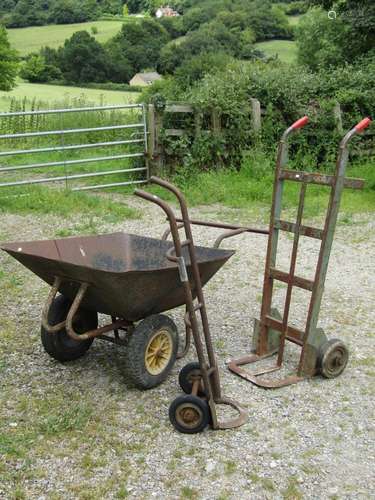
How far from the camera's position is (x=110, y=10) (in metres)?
53.0

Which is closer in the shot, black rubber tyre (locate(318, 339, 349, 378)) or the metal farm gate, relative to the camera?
black rubber tyre (locate(318, 339, 349, 378))

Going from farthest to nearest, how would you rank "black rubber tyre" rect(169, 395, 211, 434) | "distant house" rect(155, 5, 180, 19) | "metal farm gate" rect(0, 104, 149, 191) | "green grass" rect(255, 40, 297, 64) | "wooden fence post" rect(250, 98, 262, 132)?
"distant house" rect(155, 5, 180, 19) < "green grass" rect(255, 40, 297, 64) < "wooden fence post" rect(250, 98, 262, 132) < "metal farm gate" rect(0, 104, 149, 191) < "black rubber tyre" rect(169, 395, 211, 434)

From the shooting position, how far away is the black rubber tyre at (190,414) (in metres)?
3.40

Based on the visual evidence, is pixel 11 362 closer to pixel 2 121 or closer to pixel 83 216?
pixel 83 216

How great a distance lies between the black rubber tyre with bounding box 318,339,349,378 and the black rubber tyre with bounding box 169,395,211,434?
0.98m

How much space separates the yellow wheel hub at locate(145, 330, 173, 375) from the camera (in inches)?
151

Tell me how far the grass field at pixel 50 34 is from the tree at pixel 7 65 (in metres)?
6.70

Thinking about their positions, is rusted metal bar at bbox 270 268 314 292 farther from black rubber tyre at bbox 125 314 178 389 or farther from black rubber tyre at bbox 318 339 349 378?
black rubber tyre at bbox 125 314 178 389

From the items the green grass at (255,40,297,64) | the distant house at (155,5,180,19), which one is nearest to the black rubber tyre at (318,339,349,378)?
the green grass at (255,40,297,64)

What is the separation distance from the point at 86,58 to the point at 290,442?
33.8 m

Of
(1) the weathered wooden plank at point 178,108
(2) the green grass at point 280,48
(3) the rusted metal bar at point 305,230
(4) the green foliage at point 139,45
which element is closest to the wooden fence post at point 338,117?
(1) the weathered wooden plank at point 178,108

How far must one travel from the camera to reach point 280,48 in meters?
37.3

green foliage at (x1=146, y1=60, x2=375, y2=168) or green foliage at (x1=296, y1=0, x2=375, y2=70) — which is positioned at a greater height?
green foliage at (x1=296, y1=0, x2=375, y2=70)

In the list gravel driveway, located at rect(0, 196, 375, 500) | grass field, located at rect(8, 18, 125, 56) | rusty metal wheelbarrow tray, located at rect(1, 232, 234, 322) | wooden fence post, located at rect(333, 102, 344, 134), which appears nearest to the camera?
gravel driveway, located at rect(0, 196, 375, 500)
